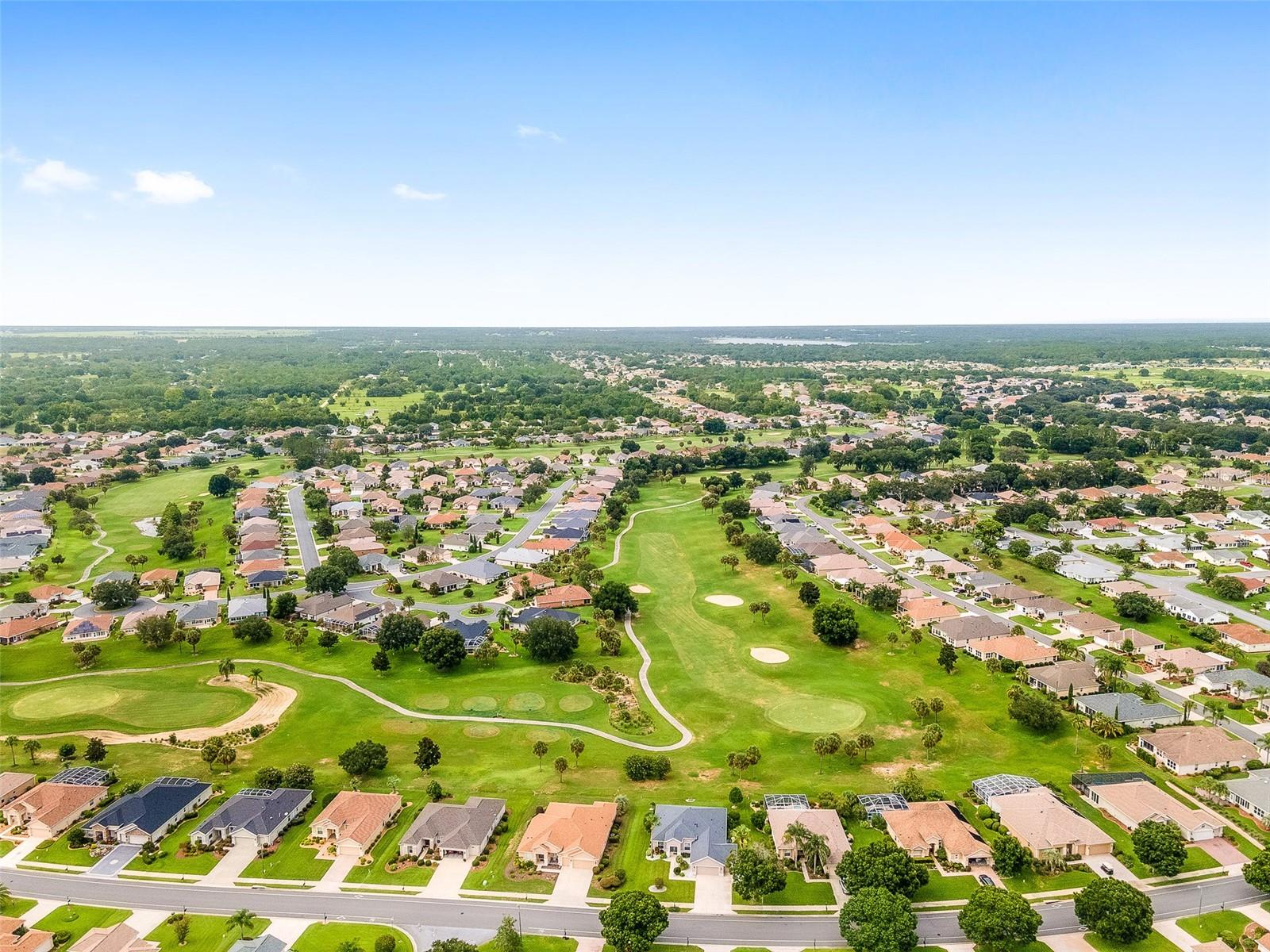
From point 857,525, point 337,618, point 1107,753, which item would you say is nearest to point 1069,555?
point 857,525

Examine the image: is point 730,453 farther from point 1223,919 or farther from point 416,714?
point 1223,919

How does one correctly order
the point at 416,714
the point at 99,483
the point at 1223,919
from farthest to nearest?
the point at 99,483 < the point at 416,714 < the point at 1223,919

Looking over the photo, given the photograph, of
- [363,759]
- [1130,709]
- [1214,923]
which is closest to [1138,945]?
[1214,923]

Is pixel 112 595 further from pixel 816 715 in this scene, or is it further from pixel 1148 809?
pixel 1148 809

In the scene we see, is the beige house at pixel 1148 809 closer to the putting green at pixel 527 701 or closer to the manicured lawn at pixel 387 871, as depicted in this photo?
the putting green at pixel 527 701

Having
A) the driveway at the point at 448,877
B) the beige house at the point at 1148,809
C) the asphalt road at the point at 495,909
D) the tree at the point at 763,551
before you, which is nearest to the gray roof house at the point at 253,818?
the asphalt road at the point at 495,909

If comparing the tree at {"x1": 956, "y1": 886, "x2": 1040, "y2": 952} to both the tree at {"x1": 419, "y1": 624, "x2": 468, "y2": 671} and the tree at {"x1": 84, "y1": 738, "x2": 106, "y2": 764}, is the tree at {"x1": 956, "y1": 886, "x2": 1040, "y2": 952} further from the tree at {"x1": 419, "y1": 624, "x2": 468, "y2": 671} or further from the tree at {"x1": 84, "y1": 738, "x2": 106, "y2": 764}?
the tree at {"x1": 84, "y1": 738, "x2": 106, "y2": 764}
